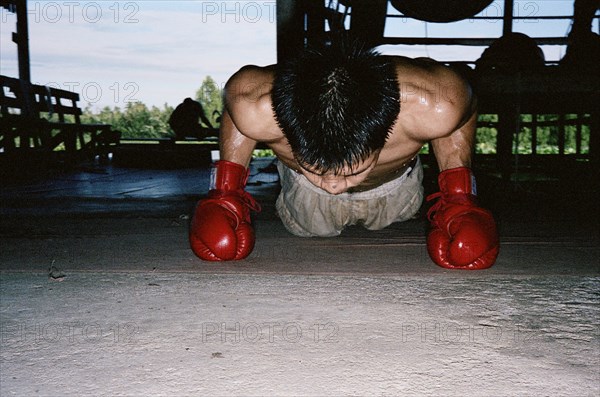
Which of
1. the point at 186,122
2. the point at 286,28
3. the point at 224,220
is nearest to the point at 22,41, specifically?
the point at 186,122

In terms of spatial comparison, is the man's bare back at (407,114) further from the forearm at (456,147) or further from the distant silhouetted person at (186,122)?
the distant silhouetted person at (186,122)

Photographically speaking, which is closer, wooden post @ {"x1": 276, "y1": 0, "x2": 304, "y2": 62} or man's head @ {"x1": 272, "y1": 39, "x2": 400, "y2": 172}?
man's head @ {"x1": 272, "y1": 39, "x2": 400, "y2": 172}

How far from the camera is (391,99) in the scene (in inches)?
53.6

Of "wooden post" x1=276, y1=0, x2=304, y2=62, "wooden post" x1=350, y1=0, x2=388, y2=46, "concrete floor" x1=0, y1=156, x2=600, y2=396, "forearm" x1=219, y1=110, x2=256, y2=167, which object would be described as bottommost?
"concrete floor" x1=0, y1=156, x2=600, y2=396

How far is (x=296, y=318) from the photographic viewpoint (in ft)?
3.72

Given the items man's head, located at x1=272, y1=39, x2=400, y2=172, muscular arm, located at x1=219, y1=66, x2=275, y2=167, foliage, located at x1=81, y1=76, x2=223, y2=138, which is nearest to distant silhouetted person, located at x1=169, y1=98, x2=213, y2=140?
foliage, located at x1=81, y1=76, x2=223, y2=138

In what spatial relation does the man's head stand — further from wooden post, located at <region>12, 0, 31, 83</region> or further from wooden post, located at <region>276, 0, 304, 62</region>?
wooden post, located at <region>12, 0, 31, 83</region>

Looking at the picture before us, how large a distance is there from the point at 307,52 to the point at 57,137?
5496 millimetres

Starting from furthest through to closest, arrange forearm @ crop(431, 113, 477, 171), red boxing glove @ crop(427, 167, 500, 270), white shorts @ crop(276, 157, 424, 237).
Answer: white shorts @ crop(276, 157, 424, 237)
forearm @ crop(431, 113, 477, 171)
red boxing glove @ crop(427, 167, 500, 270)

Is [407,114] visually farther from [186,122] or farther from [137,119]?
[137,119]

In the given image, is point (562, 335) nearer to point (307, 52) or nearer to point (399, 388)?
point (399, 388)

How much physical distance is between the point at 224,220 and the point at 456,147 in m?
0.74

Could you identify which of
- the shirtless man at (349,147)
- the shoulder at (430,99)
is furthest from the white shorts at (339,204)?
the shoulder at (430,99)

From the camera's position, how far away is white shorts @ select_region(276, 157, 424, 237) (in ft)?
6.54
